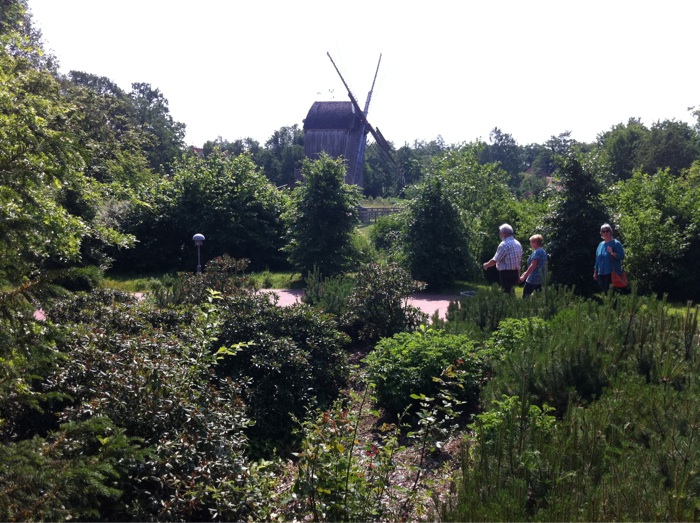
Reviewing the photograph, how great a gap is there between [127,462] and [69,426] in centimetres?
98

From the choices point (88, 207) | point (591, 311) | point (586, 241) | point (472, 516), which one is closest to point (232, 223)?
point (88, 207)

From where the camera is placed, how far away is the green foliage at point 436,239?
16.5 metres

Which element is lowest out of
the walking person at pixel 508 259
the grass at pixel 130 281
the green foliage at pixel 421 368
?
the grass at pixel 130 281

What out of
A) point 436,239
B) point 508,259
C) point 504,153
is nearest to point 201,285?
point 508,259

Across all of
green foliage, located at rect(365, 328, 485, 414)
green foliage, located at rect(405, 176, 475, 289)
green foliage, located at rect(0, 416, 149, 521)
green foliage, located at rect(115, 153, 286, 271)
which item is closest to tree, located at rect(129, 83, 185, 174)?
green foliage, located at rect(115, 153, 286, 271)

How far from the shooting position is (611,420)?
4.66 metres

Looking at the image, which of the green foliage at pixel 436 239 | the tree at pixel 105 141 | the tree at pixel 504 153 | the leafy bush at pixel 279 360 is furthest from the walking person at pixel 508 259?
the tree at pixel 504 153

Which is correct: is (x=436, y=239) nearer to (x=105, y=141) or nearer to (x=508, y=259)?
(x=508, y=259)

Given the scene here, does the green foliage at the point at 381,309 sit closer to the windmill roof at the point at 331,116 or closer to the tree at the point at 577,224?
the tree at the point at 577,224

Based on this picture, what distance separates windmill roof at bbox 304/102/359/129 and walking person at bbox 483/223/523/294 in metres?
27.4

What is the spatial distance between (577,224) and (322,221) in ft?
22.4

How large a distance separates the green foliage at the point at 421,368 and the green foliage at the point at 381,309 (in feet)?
7.73

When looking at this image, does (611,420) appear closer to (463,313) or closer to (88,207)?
(463,313)

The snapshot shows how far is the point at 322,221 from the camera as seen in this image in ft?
58.7
